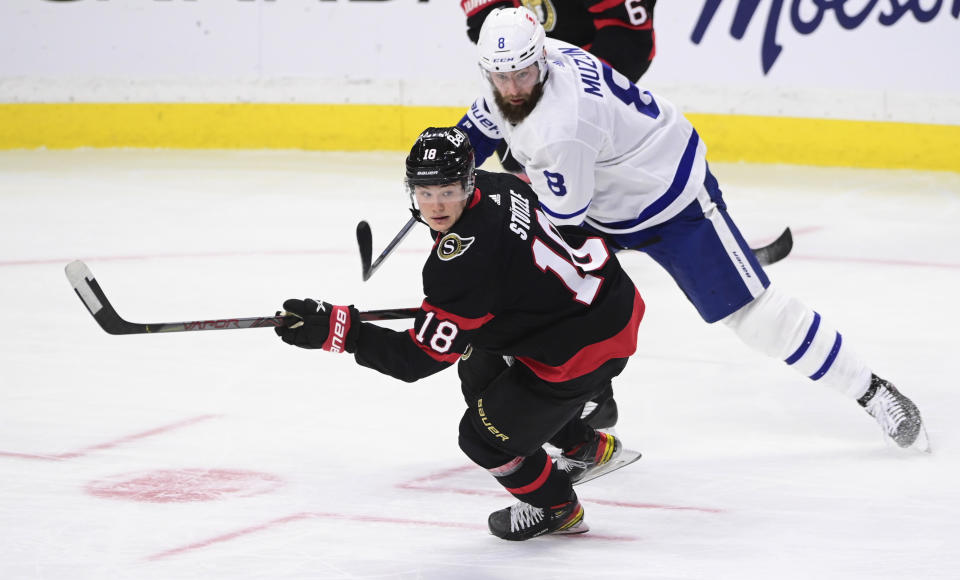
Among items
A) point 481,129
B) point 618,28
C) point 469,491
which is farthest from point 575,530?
point 618,28

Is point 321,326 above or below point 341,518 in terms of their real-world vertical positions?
above

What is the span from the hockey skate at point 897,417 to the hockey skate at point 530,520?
32.5 inches

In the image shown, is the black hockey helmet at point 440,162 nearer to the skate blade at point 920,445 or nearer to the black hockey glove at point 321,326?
the black hockey glove at point 321,326

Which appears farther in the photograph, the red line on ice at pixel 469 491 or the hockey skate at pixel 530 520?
the red line on ice at pixel 469 491

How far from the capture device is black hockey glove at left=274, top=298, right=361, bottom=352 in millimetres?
2197

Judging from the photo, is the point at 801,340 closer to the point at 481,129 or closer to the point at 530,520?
the point at 530,520

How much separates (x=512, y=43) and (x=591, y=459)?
0.86 metres

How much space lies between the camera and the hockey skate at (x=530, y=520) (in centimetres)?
237

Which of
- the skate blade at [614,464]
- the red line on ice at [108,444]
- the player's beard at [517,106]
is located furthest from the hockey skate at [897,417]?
the red line on ice at [108,444]

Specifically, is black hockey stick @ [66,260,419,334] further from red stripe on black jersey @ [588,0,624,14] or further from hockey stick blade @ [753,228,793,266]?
red stripe on black jersey @ [588,0,624,14]

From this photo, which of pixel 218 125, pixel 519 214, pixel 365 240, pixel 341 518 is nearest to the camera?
pixel 519 214

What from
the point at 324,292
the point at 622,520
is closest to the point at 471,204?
the point at 622,520

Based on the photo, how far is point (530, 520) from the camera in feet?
7.79

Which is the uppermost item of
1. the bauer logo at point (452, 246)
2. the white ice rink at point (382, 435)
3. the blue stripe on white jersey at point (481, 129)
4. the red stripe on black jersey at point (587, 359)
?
the bauer logo at point (452, 246)
